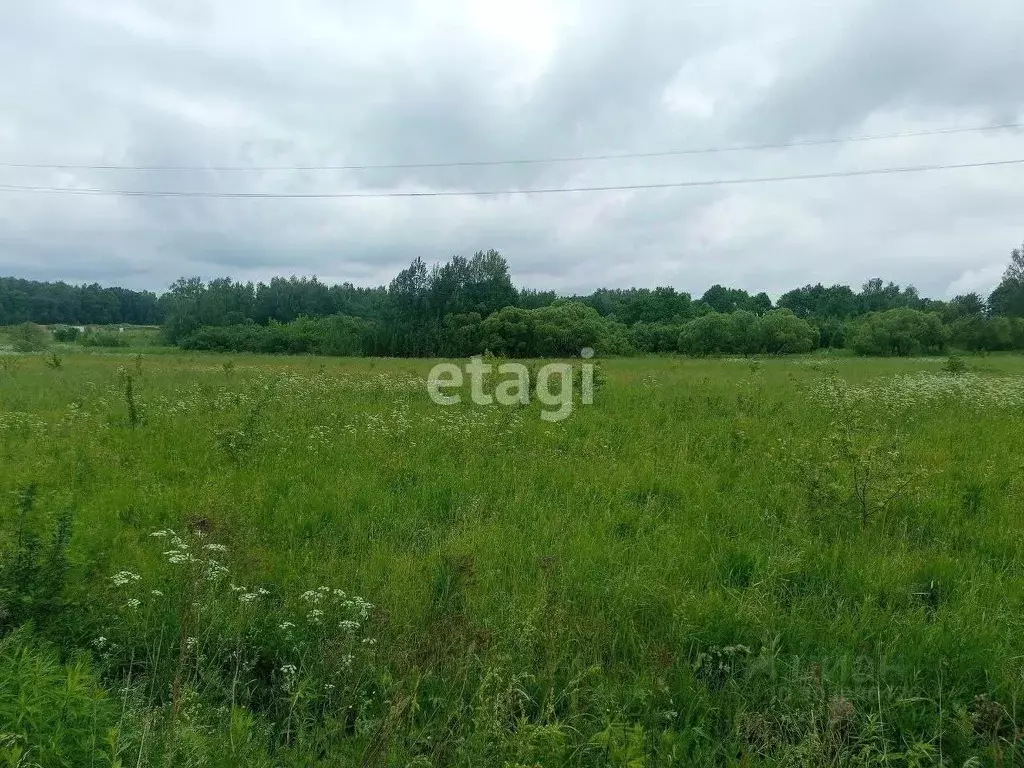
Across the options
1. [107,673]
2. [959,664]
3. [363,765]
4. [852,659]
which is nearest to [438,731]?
[363,765]

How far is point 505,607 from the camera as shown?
12.4 feet

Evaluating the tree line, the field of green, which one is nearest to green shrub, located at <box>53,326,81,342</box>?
the tree line

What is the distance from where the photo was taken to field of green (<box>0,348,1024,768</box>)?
8.80 ft

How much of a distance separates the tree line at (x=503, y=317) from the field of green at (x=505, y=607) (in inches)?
1198

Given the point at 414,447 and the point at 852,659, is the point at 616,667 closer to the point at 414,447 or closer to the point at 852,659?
the point at 852,659

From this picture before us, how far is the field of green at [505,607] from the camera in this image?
2682 mm

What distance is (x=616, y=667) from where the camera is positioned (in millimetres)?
3336

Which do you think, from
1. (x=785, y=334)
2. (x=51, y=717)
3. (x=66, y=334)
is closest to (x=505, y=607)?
(x=51, y=717)

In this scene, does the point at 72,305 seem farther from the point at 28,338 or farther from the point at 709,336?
the point at 709,336

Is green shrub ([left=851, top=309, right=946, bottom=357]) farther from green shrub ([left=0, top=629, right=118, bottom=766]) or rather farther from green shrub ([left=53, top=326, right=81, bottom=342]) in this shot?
green shrub ([left=53, top=326, right=81, bottom=342])

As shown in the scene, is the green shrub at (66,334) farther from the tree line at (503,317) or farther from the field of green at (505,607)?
the field of green at (505,607)

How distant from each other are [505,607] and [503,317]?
2105 inches

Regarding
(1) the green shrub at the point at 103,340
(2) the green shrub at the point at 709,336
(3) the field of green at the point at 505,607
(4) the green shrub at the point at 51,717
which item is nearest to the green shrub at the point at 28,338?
(1) the green shrub at the point at 103,340

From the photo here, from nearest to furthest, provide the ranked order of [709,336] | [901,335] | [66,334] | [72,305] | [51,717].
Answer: [51,717]
[901,335]
[66,334]
[709,336]
[72,305]
